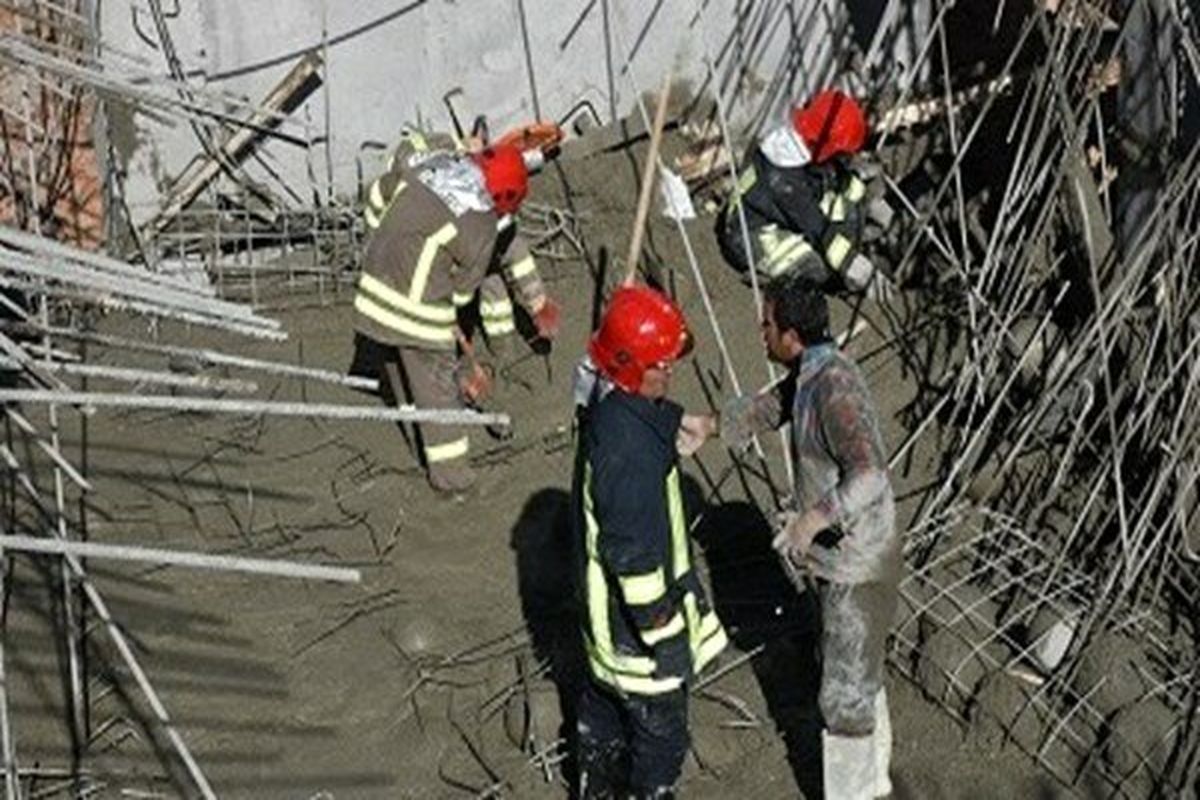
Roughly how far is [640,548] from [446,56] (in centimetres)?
559

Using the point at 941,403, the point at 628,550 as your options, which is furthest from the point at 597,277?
the point at 628,550

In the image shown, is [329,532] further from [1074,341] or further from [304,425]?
[1074,341]

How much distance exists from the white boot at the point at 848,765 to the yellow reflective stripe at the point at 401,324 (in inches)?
118

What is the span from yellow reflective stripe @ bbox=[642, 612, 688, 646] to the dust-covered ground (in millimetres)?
1084

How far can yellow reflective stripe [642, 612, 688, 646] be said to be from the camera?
6.54 meters

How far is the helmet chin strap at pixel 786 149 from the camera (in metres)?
10.5

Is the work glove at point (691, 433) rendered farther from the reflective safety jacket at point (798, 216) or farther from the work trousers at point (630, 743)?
the reflective safety jacket at point (798, 216)

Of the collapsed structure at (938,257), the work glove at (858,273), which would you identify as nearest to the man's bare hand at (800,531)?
the collapsed structure at (938,257)

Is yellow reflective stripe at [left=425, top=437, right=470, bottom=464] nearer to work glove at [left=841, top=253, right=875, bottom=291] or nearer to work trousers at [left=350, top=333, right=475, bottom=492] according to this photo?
work trousers at [left=350, top=333, right=475, bottom=492]

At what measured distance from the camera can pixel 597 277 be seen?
1075 cm

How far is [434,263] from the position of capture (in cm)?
898

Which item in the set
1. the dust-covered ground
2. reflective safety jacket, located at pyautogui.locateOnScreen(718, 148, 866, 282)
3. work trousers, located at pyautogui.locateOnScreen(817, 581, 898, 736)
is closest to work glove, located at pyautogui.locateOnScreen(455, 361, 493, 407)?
the dust-covered ground

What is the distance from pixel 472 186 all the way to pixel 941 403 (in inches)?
94.2

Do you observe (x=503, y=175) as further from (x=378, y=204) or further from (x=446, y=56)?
(x=446, y=56)
